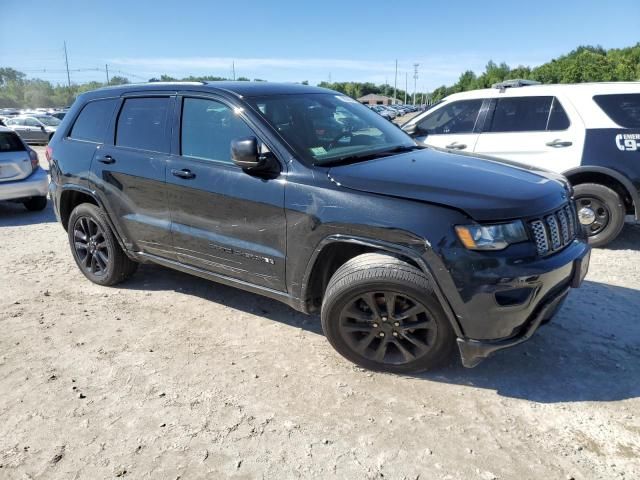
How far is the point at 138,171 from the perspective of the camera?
409cm

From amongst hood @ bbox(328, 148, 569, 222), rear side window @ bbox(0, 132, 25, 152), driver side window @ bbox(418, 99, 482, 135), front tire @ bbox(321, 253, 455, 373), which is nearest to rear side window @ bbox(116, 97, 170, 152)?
hood @ bbox(328, 148, 569, 222)

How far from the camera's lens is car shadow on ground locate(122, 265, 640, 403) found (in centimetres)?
305

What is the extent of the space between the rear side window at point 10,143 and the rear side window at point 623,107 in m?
8.55

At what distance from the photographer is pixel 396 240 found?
9.39 feet

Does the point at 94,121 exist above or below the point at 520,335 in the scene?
above

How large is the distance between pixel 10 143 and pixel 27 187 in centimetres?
78

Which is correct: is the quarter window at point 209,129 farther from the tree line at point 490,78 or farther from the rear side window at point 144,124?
the tree line at point 490,78

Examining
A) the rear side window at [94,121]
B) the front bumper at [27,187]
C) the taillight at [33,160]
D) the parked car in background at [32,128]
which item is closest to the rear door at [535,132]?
the rear side window at [94,121]

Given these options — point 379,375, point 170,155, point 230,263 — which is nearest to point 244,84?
point 170,155

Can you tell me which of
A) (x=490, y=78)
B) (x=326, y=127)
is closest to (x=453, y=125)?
(x=326, y=127)

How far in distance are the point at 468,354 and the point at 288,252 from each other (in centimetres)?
127

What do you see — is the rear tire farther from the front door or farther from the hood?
the hood

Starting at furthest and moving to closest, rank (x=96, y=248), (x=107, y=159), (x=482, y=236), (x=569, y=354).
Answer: (x=96, y=248) → (x=107, y=159) → (x=569, y=354) → (x=482, y=236)

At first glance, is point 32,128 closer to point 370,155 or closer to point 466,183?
point 370,155
